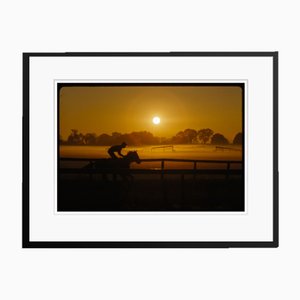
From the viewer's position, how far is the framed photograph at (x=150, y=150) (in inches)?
185

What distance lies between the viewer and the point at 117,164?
4859mm

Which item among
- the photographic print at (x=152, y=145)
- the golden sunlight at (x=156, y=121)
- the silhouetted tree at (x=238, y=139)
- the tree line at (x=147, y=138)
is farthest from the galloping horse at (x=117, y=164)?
the silhouetted tree at (x=238, y=139)

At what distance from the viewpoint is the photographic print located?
4.80 metres

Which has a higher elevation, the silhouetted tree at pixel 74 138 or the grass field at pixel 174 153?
the silhouetted tree at pixel 74 138

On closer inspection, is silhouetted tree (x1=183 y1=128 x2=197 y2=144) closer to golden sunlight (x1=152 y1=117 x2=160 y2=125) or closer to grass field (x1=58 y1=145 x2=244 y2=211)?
grass field (x1=58 y1=145 x2=244 y2=211)

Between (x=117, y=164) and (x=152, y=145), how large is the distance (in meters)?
0.31

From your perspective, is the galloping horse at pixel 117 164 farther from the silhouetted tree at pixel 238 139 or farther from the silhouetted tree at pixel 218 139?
the silhouetted tree at pixel 238 139

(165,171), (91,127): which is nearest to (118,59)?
(91,127)

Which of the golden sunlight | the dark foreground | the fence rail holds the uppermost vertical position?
the golden sunlight

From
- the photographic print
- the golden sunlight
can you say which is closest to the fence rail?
the photographic print

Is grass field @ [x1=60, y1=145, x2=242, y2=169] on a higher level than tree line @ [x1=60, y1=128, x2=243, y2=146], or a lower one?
lower

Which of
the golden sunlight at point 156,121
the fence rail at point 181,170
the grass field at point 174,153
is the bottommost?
the fence rail at point 181,170

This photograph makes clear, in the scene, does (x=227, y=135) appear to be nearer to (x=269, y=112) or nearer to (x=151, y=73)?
(x=269, y=112)

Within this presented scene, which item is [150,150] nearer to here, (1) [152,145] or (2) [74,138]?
(1) [152,145]
